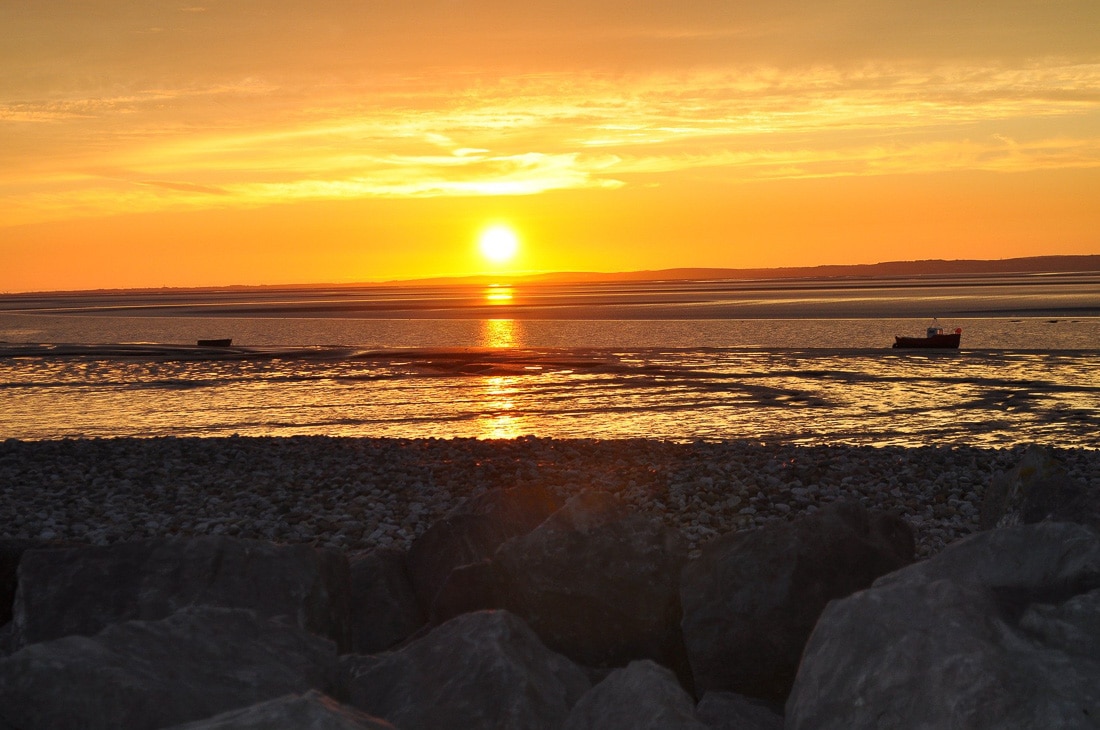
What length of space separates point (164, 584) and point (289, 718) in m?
2.59

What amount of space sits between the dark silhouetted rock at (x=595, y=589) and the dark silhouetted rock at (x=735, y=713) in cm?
77

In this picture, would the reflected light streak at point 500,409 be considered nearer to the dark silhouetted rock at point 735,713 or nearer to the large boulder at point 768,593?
the large boulder at point 768,593

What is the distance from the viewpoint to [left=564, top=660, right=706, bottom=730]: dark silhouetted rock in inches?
169

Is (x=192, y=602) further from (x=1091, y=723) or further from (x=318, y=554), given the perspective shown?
(x=1091, y=723)

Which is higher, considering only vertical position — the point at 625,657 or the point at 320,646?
the point at 320,646

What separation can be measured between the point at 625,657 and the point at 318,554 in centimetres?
212

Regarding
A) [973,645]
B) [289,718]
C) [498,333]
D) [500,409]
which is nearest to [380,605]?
[289,718]

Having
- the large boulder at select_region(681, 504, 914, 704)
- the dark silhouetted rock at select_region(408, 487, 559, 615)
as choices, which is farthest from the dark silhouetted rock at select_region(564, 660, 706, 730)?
the dark silhouetted rock at select_region(408, 487, 559, 615)

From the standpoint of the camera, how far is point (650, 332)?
65375mm

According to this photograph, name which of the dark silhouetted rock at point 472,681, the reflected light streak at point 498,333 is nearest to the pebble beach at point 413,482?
the dark silhouetted rock at point 472,681

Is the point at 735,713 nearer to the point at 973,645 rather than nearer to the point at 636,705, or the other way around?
the point at 636,705

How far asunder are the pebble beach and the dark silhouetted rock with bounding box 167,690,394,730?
7623mm

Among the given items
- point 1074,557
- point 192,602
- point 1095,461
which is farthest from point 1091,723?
point 1095,461

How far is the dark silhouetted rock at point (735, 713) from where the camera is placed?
515 cm
